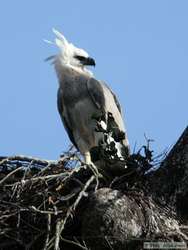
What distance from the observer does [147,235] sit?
16.5 ft

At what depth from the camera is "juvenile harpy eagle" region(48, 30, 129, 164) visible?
884 cm

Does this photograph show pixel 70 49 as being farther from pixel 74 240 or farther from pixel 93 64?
pixel 74 240

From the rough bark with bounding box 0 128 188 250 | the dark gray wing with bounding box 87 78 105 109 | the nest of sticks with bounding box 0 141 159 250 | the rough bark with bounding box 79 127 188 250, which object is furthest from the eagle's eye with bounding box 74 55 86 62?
the rough bark with bounding box 79 127 188 250

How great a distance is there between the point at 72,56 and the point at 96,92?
0.89 metres

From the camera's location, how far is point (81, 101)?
8.95m

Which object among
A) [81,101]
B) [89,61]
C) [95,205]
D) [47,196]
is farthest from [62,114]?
[95,205]

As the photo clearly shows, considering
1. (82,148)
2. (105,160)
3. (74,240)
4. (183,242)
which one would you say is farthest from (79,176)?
(82,148)

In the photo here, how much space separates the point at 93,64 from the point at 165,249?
16.4 ft

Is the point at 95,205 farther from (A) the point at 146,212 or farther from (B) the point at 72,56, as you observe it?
(B) the point at 72,56

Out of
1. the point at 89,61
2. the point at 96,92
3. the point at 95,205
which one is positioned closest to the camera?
the point at 95,205

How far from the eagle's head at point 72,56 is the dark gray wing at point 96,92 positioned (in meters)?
0.48

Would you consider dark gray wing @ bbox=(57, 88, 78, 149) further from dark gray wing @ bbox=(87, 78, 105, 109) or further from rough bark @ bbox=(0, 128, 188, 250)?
rough bark @ bbox=(0, 128, 188, 250)

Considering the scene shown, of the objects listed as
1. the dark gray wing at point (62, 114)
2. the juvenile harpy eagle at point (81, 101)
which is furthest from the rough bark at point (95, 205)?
the dark gray wing at point (62, 114)

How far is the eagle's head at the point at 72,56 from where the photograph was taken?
9516 mm
